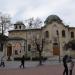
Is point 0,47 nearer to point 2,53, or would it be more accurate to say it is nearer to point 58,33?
point 2,53

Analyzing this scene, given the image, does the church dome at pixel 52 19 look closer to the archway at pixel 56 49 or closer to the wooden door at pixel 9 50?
the archway at pixel 56 49

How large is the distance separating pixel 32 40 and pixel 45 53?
14.8 ft

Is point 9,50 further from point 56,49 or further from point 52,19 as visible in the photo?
point 52,19

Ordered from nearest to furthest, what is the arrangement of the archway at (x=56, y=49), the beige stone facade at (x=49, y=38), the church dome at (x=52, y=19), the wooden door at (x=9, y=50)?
the wooden door at (x=9, y=50) < the beige stone facade at (x=49, y=38) < the archway at (x=56, y=49) < the church dome at (x=52, y=19)

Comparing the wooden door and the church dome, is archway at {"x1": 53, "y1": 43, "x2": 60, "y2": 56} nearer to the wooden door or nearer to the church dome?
the church dome

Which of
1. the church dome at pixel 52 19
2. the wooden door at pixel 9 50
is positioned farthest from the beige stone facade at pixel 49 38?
the wooden door at pixel 9 50

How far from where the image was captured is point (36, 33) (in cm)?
7494

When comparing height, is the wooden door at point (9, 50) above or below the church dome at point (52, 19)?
below

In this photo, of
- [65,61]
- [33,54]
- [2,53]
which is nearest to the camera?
[65,61]

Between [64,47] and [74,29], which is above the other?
[74,29]

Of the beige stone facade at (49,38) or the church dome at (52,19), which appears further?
the church dome at (52,19)

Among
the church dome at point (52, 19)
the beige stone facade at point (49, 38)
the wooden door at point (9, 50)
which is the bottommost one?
the wooden door at point (9, 50)

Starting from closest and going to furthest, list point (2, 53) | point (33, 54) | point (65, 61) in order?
point (65, 61) < point (2, 53) < point (33, 54)

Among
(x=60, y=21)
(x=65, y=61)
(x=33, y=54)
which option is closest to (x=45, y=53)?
(x=33, y=54)
